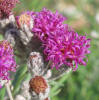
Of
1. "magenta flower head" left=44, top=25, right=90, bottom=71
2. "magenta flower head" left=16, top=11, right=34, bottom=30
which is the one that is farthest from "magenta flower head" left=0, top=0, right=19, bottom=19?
"magenta flower head" left=44, top=25, right=90, bottom=71

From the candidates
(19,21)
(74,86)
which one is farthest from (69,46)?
(74,86)

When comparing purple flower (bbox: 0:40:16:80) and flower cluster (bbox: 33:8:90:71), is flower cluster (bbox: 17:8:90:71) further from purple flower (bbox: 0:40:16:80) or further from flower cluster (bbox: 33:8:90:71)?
purple flower (bbox: 0:40:16:80)

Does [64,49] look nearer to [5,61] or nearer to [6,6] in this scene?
[5,61]

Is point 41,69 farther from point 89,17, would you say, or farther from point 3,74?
point 89,17

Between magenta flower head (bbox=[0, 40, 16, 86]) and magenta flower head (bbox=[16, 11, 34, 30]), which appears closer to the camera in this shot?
magenta flower head (bbox=[0, 40, 16, 86])

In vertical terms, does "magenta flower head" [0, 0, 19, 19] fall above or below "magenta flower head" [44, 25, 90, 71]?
above

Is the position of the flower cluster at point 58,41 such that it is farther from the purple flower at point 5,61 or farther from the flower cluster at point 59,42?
the purple flower at point 5,61

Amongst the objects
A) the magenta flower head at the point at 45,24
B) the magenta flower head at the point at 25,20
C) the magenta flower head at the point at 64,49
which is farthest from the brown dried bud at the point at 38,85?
the magenta flower head at the point at 25,20

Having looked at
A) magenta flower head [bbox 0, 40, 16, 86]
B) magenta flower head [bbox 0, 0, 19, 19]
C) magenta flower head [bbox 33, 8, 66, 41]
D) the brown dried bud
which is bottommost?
the brown dried bud
